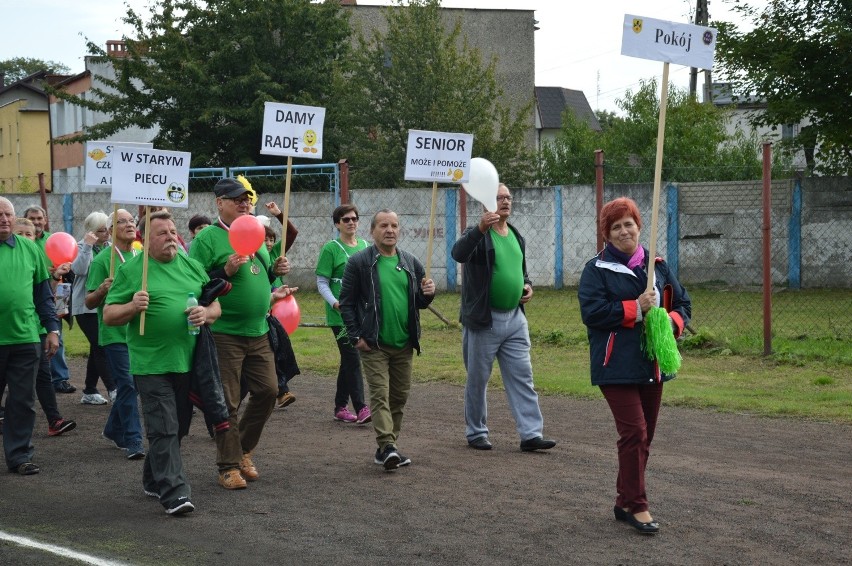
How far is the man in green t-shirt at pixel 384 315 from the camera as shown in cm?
842

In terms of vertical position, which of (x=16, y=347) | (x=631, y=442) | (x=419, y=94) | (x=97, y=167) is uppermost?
(x=419, y=94)

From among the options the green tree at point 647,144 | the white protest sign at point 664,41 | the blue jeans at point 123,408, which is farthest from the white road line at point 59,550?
the green tree at point 647,144

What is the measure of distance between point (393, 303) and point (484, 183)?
132cm

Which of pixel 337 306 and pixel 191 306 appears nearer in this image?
pixel 191 306

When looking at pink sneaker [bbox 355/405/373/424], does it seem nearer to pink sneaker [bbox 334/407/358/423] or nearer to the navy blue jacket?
pink sneaker [bbox 334/407/358/423]

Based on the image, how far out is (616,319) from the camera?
6.46 metres

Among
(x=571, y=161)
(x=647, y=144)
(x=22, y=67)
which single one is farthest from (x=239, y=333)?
(x=22, y=67)

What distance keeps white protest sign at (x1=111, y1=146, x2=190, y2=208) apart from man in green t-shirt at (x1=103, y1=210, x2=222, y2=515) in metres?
0.71

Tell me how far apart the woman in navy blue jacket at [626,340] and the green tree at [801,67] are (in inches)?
640

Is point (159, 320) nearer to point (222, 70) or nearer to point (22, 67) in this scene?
point (222, 70)

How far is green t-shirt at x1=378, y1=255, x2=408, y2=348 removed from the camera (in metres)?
8.49

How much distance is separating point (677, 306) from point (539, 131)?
5972cm

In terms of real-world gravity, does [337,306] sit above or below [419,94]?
below

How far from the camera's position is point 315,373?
13.7 m
